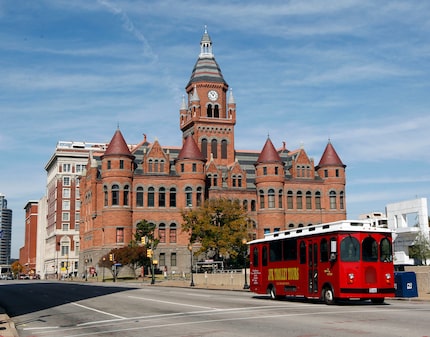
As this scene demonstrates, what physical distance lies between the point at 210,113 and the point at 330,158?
21462 mm

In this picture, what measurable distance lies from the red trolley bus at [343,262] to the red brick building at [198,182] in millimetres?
62149

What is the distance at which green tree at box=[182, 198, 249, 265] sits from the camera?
75.2 m

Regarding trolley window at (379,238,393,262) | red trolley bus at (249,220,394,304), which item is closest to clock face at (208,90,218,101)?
red trolley bus at (249,220,394,304)

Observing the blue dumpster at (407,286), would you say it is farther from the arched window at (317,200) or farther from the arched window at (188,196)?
the arched window at (317,200)

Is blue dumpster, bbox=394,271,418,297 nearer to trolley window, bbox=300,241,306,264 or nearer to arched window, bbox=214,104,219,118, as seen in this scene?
trolley window, bbox=300,241,306,264

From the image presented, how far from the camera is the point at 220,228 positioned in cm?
7600

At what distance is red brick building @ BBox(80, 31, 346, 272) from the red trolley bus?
204ft

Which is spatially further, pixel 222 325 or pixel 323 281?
pixel 323 281

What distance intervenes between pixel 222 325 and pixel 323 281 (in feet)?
29.9

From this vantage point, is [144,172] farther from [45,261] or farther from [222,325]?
[45,261]

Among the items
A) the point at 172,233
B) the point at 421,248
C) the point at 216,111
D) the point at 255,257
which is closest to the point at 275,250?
the point at 255,257

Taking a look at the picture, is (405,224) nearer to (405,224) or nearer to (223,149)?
(405,224)

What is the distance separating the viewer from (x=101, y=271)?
9281 centimetres

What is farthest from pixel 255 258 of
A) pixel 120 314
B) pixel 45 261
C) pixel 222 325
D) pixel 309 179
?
pixel 45 261
